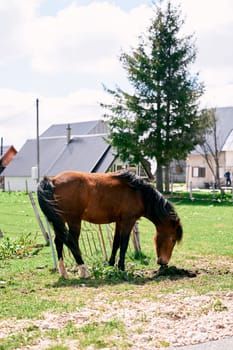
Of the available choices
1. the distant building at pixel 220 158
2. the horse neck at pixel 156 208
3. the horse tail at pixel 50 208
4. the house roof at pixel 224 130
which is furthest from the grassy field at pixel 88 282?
the house roof at pixel 224 130

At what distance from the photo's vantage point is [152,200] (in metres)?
8.70

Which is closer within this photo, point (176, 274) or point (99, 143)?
point (176, 274)

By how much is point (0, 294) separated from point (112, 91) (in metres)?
27.9

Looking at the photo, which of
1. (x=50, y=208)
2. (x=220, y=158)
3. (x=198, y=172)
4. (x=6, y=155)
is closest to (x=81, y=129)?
(x=6, y=155)

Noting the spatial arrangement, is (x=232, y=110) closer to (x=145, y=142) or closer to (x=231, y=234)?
(x=145, y=142)

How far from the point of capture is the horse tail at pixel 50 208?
26.0 feet

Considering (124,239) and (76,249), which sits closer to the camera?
(76,249)

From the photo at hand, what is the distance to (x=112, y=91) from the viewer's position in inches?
1326

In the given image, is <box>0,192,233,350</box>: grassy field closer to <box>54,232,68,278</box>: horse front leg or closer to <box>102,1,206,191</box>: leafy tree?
<box>54,232,68,278</box>: horse front leg

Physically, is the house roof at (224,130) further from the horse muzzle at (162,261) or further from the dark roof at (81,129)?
the horse muzzle at (162,261)

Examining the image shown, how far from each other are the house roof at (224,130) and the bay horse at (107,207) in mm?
33866

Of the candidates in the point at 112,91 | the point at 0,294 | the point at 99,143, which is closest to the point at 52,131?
the point at 99,143

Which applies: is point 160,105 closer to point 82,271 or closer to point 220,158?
point 220,158

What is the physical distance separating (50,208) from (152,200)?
70.8 inches
